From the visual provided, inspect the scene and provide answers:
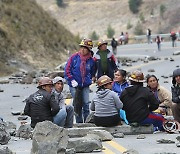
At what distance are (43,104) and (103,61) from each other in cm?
325

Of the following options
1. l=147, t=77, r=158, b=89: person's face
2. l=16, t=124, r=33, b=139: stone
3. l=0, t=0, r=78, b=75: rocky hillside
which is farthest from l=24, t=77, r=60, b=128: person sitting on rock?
l=0, t=0, r=78, b=75: rocky hillside

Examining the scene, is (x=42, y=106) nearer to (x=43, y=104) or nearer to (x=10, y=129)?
(x=43, y=104)

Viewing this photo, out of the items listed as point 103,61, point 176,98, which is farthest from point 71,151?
point 103,61

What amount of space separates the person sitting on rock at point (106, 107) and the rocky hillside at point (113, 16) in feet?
352

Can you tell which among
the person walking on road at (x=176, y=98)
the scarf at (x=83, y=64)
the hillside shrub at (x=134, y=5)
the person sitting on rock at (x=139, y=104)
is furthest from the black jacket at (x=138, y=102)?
the hillside shrub at (x=134, y=5)

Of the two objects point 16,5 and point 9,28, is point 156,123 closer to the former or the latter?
point 9,28

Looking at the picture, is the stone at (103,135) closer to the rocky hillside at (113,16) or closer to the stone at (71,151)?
the stone at (71,151)

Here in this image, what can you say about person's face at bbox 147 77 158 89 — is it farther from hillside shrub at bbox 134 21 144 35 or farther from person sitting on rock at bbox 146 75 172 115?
hillside shrub at bbox 134 21 144 35

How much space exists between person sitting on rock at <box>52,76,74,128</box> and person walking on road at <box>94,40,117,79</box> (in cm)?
198

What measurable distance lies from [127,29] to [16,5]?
8486 cm

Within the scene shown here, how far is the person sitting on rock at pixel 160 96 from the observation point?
14.5 meters

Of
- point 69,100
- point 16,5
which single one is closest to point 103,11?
point 16,5

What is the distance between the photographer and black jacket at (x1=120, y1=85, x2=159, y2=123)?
13.2m

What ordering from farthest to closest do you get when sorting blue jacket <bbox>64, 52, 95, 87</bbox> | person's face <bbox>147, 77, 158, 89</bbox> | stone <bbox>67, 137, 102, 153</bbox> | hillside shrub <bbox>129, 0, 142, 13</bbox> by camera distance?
hillside shrub <bbox>129, 0, 142, 13</bbox>, blue jacket <bbox>64, 52, 95, 87</bbox>, person's face <bbox>147, 77, 158, 89</bbox>, stone <bbox>67, 137, 102, 153</bbox>
